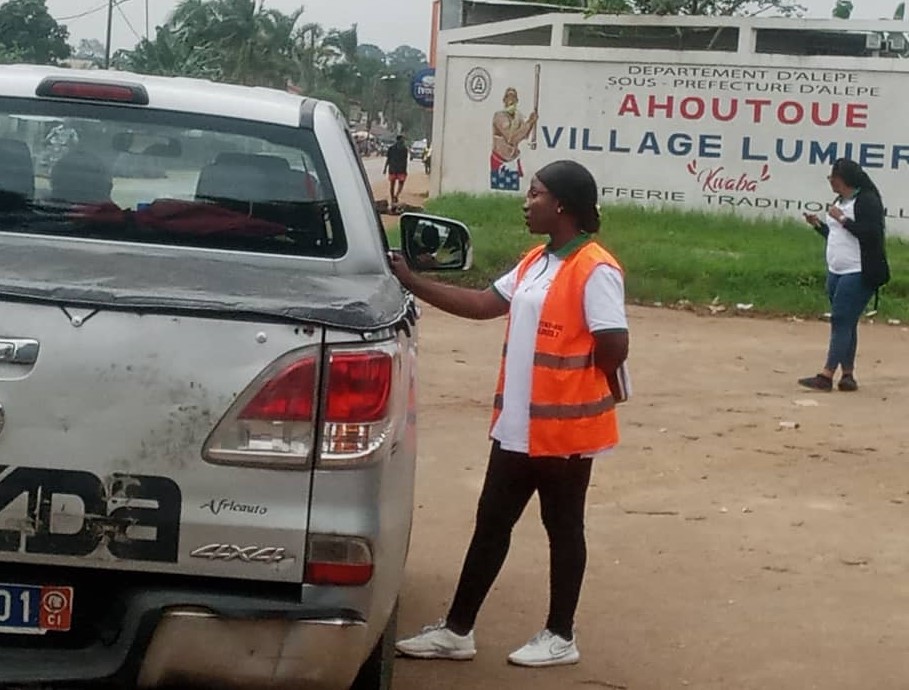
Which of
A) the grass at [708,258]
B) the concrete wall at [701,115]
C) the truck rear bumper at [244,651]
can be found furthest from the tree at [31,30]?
the truck rear bumper at [244,651]

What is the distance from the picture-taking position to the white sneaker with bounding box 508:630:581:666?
5293 mm

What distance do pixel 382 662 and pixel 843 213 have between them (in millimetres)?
7540

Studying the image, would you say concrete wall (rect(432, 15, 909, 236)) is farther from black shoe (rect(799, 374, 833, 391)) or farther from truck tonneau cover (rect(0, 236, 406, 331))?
truck tonneau cover (rect(0, 236, 406, 331))

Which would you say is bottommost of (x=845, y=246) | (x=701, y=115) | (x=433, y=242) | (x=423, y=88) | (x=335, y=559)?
(x=335, y=559)

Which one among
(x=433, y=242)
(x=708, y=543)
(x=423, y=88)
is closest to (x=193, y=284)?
(x=433, y=242)

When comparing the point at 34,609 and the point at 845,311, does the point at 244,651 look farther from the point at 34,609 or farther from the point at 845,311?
the point at 845,311

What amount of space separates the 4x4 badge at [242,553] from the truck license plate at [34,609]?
334 millimetres

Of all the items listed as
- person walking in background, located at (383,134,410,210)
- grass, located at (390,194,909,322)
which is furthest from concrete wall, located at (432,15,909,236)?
person walking in background, located at (383,134,410,210)

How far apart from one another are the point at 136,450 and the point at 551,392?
1.84 m

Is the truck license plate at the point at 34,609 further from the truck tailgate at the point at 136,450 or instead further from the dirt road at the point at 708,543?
the dirt road at the point at 708,543

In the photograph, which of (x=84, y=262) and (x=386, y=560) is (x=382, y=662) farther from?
(x=84, y=262)

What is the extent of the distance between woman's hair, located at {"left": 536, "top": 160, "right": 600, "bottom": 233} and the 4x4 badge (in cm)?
196

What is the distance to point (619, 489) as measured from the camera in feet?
26.2

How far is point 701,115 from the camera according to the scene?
75.7ft
